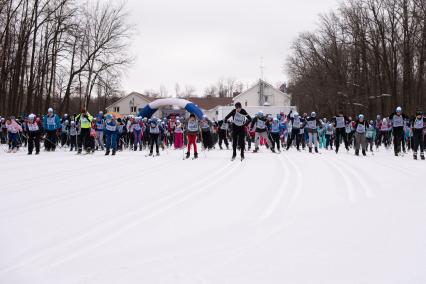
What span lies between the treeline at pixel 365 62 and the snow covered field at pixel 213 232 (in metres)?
27.1

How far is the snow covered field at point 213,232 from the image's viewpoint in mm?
3689

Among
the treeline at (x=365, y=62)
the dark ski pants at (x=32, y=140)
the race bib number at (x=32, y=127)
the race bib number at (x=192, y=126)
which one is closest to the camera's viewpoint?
the race bib number at (x=192, y=126)

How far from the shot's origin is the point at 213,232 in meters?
4.91

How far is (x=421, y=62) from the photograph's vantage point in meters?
33.8

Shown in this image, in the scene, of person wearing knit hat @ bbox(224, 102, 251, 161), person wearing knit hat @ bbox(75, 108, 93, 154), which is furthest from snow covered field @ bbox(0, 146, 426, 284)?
person wearing knit hat @ bbox(75, 108, 93, 154)

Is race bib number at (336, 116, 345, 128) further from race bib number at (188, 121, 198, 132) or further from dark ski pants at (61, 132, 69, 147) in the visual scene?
dark ski pants at (61, 132, 69, 147)

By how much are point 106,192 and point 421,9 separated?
29234mm

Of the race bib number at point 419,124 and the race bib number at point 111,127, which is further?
the race bib number at point 111,127

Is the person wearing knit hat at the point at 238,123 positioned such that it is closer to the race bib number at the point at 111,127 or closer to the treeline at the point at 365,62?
the race bib number at the point at 111,127

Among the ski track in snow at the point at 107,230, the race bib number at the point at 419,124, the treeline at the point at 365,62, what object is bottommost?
the ski track in snow at the point at 107,230

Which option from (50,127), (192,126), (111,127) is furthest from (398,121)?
(50,127)

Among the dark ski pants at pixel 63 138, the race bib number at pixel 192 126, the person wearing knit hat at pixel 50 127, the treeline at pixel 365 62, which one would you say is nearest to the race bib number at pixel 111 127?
the person wearing knit hat at pixel 50 127

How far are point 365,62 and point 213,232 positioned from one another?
1646 inches

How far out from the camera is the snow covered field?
3.69 meters
